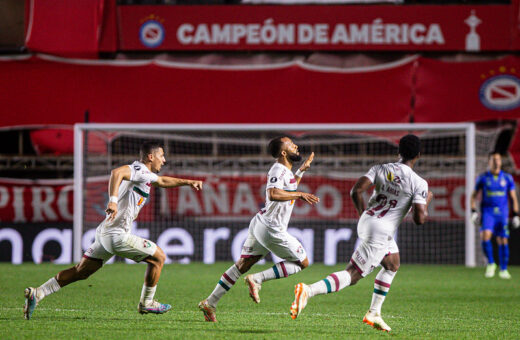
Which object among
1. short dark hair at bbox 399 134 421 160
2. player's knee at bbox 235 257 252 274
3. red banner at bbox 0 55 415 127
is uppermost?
red banner at bbox 0 55 415 127

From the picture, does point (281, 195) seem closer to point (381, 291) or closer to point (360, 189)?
point (360, 189)

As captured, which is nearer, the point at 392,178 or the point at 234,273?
the point at 392,178

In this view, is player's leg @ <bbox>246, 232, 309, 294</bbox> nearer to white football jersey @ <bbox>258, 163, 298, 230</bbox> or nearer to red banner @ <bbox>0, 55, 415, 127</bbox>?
white football jersey @ <bbox>258, 163, 298, 230</bbox>

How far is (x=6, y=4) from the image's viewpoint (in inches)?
747

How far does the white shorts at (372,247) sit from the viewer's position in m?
6.49

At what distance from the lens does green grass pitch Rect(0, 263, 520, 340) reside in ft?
21.1

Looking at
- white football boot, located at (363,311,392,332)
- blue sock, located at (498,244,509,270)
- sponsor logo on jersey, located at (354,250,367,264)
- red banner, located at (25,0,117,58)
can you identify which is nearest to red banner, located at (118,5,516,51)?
red banner, located at (25,0,117,58)

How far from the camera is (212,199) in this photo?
53.6 feet

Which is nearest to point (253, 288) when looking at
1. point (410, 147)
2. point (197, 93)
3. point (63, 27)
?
point (410, 147)

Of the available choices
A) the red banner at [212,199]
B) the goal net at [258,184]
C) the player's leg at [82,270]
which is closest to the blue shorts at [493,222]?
the goal net at [258,184]

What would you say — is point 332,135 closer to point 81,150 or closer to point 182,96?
point 182,96

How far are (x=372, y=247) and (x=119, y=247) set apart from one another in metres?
2.18

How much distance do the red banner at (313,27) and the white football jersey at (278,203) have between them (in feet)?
37.1

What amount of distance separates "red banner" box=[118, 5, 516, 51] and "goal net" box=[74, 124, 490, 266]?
218 cm
